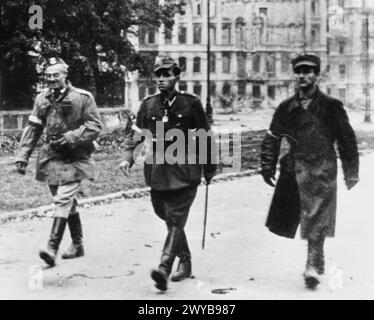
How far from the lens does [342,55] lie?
305 ft

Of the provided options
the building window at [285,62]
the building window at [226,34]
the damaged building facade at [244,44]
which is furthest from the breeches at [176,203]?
the building window at [285,62]

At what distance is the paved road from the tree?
15.8m

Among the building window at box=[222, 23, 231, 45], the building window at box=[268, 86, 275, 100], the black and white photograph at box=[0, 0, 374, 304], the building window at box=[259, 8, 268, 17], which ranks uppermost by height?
the building window at box=[259, 8, 268, 17]

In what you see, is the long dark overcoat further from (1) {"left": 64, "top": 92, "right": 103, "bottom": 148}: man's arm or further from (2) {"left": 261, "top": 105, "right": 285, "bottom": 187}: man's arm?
(1) {"left": 64, "top": 92, "right": 103, "bottom": 148}: man's arm

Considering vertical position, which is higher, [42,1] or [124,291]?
[42,1]

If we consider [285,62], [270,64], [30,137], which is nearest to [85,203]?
[30,137]

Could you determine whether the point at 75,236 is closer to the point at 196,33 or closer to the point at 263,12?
the point at 196,33

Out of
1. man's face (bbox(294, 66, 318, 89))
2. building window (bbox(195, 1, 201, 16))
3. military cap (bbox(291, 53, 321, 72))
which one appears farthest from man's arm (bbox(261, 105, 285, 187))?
building window (bbox(195, 1, 201, 16))

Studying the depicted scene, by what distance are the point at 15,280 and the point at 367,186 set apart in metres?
8.53

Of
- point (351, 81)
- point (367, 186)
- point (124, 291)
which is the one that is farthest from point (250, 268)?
point (351, 81)

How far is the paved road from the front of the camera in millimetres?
6602

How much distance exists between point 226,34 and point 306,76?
76.6 m
